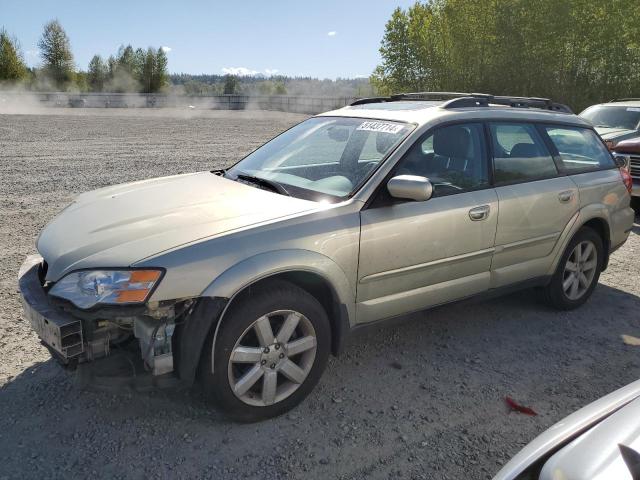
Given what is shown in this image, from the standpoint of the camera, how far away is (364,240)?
331cm

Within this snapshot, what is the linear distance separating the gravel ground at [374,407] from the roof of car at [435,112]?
133cm

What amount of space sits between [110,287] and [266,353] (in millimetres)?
870

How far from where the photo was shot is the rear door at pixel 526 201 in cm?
Answer: 409

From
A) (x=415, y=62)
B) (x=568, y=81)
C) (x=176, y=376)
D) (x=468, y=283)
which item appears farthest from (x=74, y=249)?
(x=415, y=62)

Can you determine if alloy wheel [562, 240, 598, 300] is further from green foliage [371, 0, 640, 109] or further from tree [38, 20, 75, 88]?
tree [38, 20, 75, 88]

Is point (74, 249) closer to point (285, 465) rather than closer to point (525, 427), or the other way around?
point (285, 465)

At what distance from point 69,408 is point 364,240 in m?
1.91

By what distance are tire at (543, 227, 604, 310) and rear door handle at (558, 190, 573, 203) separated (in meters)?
0.40

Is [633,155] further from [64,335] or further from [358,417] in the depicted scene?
[64,335]

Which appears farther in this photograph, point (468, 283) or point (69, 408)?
point (468, 283)

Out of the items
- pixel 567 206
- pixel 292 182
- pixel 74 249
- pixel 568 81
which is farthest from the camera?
pixel 568 81

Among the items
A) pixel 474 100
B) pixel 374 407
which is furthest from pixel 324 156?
pixel 374 407

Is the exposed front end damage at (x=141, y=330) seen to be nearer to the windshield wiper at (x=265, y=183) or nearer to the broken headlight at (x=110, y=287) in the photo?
the broken headlight at (x=110, y=287)

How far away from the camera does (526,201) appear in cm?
418
